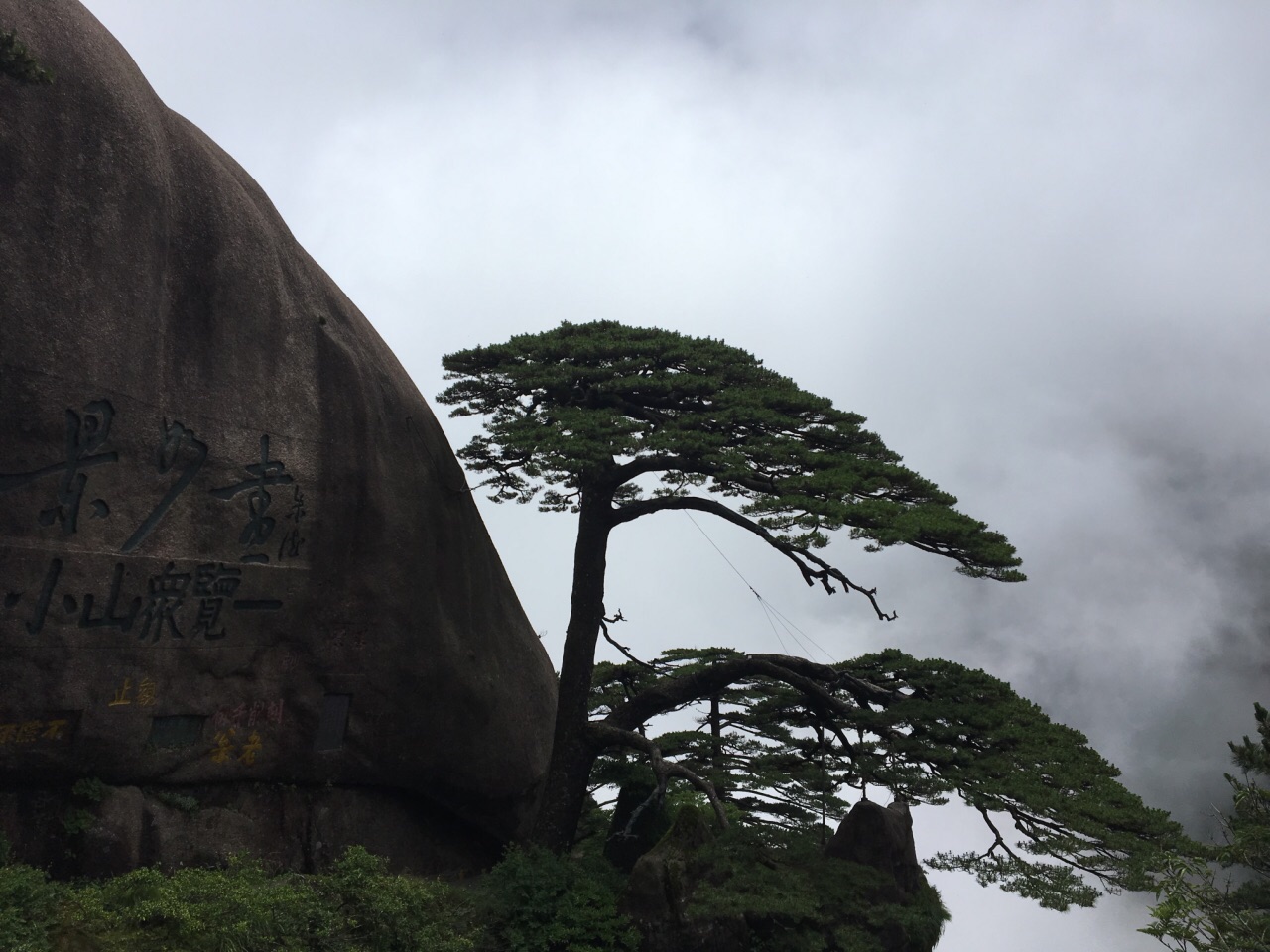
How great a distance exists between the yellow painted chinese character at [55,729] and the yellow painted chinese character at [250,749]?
168cm

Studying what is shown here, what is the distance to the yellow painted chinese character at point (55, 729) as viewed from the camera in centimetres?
818

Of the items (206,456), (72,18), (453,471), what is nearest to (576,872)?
(453,471)

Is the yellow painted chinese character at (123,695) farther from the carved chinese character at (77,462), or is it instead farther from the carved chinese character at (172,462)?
the carved chinese character at (77,462)

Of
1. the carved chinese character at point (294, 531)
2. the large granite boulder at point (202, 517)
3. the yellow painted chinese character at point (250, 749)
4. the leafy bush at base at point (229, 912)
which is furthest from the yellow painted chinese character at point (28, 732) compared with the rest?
the carved chinese character at point (294, 531)

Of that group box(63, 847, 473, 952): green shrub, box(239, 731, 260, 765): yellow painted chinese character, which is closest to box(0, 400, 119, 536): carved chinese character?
box(239, 731, 260, 765): yellow painted chinese character

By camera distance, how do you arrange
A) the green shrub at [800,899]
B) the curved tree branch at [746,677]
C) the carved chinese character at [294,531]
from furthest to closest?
the curved tree branch at [746,677] < the carved chinese character at [294,531] < the green shrub at [800,899]

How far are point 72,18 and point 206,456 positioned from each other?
3.90m

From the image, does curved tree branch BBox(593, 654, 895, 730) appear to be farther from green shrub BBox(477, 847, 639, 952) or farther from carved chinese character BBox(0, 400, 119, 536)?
carved chinese character BBox(0, 400, 119, 536)

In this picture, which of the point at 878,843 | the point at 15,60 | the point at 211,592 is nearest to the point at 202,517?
the point at 211,592

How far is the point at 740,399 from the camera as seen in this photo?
11625mm

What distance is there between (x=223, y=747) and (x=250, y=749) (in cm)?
29

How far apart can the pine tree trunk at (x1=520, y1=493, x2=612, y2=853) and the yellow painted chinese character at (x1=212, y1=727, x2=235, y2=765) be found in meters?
3.69

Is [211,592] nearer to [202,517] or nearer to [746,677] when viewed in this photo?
[202,517]

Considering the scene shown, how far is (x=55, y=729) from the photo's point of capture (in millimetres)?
8211
